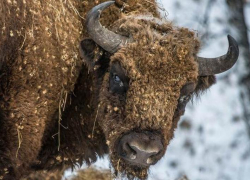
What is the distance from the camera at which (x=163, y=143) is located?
767cm

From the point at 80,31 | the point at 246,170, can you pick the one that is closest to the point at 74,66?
the point at 80,31

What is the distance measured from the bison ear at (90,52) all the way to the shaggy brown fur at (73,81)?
1cm

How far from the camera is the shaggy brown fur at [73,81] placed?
7.68 meters

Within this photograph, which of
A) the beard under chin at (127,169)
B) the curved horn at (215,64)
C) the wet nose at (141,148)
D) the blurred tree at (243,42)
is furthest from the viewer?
the blurred tree at (243,42)

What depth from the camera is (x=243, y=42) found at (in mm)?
12469

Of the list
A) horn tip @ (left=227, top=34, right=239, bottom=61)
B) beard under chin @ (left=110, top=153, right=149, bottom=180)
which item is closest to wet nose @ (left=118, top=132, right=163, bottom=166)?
beard under chin @ (left=110, top=153, right=149, bottom=180)

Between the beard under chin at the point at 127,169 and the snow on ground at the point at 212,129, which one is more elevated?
the beard under chin at the point at 127,169

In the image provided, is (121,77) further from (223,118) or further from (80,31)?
(223,118)

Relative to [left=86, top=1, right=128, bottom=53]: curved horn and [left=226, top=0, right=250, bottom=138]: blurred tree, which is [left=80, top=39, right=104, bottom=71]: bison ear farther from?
[left=226, top=0, right=250, bottom=138]: blurred tree

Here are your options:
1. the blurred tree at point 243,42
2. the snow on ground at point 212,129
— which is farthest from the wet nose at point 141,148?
the blurred tree at point 243,42

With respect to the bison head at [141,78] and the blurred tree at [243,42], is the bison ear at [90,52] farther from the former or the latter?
the blurred tree at [243,42]

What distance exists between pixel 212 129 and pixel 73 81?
708 cm

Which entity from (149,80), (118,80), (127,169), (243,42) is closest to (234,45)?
(149,80)

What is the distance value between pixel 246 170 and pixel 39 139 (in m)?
6.21
